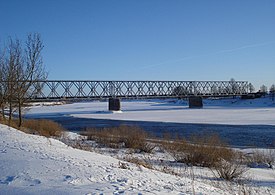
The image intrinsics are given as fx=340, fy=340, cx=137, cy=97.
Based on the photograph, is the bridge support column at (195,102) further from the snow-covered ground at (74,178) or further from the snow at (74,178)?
the snow at (74,178)

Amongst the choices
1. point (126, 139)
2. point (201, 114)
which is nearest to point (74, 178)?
point (126, 139)

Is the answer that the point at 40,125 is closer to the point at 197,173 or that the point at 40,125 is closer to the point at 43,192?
the point at 197,173

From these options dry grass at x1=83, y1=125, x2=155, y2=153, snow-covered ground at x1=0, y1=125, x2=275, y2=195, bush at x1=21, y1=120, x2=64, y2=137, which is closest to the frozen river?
dry grass at x1=83, y1=125, x2=155, y2=153

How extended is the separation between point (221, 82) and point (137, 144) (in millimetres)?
125326

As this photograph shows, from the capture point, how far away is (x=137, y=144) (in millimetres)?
17969

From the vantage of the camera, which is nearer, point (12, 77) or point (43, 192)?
point (43, 192)

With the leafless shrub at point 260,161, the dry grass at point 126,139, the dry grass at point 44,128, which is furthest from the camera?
the dry grass at point 44,128

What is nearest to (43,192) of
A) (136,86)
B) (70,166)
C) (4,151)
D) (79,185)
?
(79,185)

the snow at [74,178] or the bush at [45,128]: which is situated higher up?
the snow at [74,178]

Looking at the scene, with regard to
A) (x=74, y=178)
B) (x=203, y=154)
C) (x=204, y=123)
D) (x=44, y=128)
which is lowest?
(x=204, y=123)

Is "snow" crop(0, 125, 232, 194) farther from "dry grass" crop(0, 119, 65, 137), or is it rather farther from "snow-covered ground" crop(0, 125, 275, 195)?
"dry grass" crop(0, 119, 65, 137)

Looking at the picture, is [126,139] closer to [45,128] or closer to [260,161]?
[260,161]

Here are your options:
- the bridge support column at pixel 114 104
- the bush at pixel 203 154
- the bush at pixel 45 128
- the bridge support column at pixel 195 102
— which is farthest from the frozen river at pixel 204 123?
the bridge support column at pixel 195 102

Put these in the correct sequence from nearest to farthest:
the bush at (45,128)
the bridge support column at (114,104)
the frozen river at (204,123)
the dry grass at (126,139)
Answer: the dry grass at (126,139) < the bush at (45,128) < the frozen river at (204,123) < the bridge support column at (114,104)
